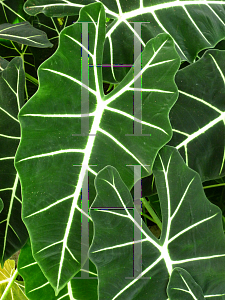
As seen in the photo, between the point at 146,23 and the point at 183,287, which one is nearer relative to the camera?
the point at 183,287

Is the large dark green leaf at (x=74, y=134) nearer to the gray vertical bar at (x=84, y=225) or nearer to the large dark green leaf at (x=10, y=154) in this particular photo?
the gray vertical bar at (x=84, y=225)

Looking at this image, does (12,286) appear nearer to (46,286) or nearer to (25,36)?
(46,286)

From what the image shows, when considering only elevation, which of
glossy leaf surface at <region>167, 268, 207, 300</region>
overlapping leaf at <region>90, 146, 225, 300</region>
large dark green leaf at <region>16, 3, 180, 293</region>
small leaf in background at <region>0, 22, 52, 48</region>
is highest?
small leaf in background at <region>0, 22, 52, 48</region>

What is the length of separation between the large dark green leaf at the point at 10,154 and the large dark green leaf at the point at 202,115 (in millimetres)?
435

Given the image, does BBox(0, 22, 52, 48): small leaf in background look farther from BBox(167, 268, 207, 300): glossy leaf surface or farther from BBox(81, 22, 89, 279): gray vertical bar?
BBox(167, 268, 207, 300): glossy leaf surface

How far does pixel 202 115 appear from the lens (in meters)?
0.78

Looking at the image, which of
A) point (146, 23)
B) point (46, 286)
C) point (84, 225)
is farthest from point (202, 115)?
point (46, 286)

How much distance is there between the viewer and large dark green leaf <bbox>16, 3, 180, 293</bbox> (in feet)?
1.91

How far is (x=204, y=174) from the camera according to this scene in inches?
31.1

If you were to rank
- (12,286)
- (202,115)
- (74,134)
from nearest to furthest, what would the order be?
(74,134) < (202,115) < (12,286)

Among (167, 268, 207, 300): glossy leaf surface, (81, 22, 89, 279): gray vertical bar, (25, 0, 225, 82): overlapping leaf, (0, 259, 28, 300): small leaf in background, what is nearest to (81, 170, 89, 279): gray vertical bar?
(81, 22, 89, 279): gray vertical bar

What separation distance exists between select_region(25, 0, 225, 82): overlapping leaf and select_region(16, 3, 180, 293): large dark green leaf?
13 centimetres

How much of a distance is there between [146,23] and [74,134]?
1.34ft

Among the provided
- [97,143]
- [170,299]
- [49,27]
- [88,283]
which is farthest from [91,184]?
[49,27]
